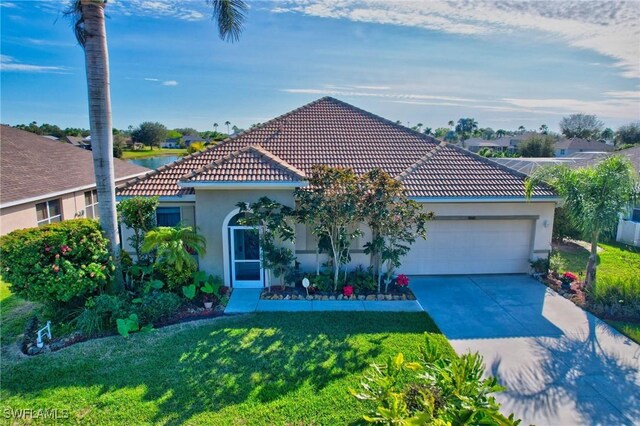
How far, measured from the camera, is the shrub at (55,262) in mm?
8648

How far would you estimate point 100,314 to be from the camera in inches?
364

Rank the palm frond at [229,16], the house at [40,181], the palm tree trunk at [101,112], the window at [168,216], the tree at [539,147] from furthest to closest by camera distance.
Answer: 1. the tree at [539,147]
2. the house at [40,181]
3. the window at [168,216]
4. the palm frond at [229,16]
5. the palm tree trunk at [101,112]

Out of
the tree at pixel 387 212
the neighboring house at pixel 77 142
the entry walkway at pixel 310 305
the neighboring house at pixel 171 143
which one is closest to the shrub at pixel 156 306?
the entry walkway at pixel 310 305

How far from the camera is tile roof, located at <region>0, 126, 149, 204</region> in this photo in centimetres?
1594

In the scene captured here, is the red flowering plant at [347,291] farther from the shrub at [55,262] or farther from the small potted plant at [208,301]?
the shrub at [55,262]

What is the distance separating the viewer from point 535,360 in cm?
820

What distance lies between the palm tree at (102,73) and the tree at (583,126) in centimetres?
9594

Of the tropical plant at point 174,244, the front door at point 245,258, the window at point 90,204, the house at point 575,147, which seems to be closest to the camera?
the tropical plant at point 174,244

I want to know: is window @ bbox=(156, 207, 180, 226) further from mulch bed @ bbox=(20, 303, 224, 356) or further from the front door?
mulch bed @ bbox=(20, 303, 224, 356)

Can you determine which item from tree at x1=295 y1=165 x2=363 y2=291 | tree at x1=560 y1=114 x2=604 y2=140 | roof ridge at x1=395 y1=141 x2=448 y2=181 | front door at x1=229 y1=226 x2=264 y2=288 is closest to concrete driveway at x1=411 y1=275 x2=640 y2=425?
tree at x1=295 y1=165 x2=363 y2=291

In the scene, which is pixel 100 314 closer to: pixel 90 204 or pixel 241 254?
pixel 241 254

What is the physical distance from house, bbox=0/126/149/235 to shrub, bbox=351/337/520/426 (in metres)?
16.5

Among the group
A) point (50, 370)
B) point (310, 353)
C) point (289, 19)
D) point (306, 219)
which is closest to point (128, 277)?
point (50, 370)

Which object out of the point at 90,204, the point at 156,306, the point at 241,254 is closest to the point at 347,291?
the point at 241,254
